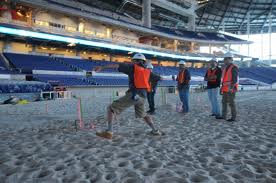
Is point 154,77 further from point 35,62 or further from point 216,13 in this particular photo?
point 216,13

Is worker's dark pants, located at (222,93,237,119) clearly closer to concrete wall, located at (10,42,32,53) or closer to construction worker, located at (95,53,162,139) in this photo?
construction worker, located at (95,53,162,139)

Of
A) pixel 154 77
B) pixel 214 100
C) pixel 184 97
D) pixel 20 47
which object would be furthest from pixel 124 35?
pixel 214 100

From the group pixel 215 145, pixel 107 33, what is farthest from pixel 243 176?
pixel 107 33

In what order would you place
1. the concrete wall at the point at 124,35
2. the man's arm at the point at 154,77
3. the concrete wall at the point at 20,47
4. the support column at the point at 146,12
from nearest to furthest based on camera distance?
the man's arm at the point at 154,77
the concrete wall at the point at 20,47
the support column at the point at 146,12
the concrete wall at the point at 124,35

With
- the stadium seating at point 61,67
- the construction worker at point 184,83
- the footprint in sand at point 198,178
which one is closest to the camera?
the footprint in sand at point 198,178

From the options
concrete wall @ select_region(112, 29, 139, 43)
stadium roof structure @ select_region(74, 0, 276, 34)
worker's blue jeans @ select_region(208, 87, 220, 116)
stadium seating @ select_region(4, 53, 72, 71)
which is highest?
stadium roof structure @ select_region(74, 0, 276, 34)

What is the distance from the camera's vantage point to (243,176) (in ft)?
11.6

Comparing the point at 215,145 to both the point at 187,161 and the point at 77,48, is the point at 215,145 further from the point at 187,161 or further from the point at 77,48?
the point at 77,48

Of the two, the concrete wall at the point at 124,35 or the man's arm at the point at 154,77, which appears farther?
the concrete wall at the point at 124,35

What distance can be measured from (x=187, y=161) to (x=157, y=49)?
44875 millimetres

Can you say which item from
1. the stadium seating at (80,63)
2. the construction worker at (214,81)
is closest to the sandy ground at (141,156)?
the construction worker at (214,81)

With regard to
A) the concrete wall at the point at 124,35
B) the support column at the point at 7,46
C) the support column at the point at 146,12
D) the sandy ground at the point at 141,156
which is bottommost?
the sandy ground at the point at 141,156

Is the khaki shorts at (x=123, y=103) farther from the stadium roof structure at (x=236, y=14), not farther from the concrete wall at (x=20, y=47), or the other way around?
the stadium roof structure at (x=236, y=14)

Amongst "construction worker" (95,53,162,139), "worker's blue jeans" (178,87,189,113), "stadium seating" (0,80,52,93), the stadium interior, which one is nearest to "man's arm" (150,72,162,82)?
"worker's blue jeans" (178,87,189,113)
